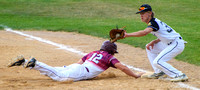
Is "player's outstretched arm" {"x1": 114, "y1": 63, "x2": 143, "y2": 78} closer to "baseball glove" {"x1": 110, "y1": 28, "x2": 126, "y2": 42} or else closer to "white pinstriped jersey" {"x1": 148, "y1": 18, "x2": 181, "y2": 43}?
"baseball glove" {"x1": 110, "y1": 28, "x2": 126, "y2": 42}

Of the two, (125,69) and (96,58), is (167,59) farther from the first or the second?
(96,58)

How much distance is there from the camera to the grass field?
44.8ft

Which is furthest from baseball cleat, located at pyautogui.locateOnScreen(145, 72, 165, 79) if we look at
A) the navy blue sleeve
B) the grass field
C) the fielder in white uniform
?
the grass field

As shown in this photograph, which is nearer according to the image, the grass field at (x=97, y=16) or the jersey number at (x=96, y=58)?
the jersey number at (x=96, y=58)

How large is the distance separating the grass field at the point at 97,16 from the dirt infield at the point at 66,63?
4.06ft

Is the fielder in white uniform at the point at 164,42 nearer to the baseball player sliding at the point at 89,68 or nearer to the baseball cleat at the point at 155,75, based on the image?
the baseball cleat at the point at 155,75

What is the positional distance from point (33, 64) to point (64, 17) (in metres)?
13.4

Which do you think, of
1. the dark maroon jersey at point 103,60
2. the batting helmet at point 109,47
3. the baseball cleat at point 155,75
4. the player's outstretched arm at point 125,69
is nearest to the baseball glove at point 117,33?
the batting helmet at point 109,47

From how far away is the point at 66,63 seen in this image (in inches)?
313

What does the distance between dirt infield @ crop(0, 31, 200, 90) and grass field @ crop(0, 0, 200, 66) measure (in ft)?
4.06

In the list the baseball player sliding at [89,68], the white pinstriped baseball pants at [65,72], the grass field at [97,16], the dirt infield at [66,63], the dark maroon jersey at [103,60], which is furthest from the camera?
the grass field at [97,16]

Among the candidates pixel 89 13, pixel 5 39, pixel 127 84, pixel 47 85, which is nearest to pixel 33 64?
pixel 47 85

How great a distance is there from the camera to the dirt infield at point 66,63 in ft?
18.3

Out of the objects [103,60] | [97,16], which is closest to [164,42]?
[103,60]
